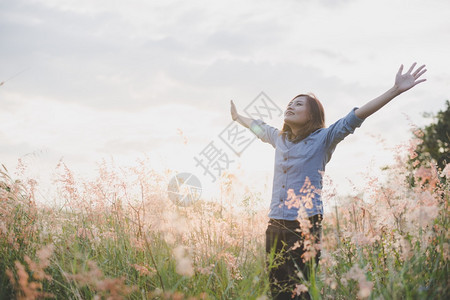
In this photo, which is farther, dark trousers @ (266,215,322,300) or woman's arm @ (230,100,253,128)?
woman's arm @ (230,100,253,128)

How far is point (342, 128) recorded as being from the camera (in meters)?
3.13

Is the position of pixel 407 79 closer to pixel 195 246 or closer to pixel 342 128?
pixel 342 128

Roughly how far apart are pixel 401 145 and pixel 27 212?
11.3ft

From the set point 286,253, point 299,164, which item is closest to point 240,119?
point 299,164

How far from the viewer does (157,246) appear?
2684 millimetres

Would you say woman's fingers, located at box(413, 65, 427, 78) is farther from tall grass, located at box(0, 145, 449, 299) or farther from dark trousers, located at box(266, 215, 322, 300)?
dark trousers, located at box(266, 215, 322, 300)

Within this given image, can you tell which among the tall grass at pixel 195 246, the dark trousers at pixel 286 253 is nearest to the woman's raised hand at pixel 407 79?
the tall grass at pixel 195 246

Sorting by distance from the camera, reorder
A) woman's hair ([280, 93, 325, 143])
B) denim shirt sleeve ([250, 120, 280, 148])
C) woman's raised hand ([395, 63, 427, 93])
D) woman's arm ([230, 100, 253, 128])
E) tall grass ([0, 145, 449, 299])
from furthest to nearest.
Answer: woman's arm ([230, 100, 253, 128])
denim shirt sleeve ([250, 120, 280, 148])
woman's hair ([280, 93, 325, 143])
woman's raised hand ([395, 63, 427, 93])
tall grass ([0, 145, 449, 299])

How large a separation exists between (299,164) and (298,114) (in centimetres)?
57

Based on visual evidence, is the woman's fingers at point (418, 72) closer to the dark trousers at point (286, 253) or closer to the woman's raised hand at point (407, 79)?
the woman's raised hand at point (407, 79)

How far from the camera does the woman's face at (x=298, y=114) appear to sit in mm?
3576

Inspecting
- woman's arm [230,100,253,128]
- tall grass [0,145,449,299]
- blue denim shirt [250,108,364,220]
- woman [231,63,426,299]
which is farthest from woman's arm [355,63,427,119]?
woman's arm [230,100,253,128]

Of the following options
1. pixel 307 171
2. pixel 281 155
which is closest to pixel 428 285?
pixel 307 171

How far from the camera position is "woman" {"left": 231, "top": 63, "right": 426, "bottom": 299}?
9.57ft
